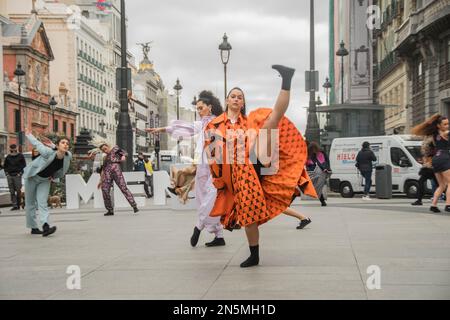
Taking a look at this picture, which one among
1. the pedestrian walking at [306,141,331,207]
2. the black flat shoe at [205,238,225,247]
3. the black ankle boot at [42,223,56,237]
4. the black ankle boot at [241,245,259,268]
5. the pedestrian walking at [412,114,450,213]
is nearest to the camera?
the black ankle boot at [241,245,259,268]

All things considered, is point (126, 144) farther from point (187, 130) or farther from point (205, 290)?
Result: point (205, 290)

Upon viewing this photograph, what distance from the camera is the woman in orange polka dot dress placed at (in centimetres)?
658

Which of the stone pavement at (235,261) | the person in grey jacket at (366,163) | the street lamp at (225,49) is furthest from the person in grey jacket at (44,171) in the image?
the street lamp at (225,49)

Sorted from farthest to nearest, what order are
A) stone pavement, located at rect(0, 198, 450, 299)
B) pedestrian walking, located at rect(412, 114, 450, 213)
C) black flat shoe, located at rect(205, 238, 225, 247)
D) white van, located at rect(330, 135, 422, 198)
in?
1. white van, located at rect(330, 135, 422, 198)
2. pedestrian walking, located at rect(412, 114, 450, 213)
3. black flat shoe, located at rect(205, 238, 225, 247)
4. stone pavement, located at rect(0, 198, 450, 299)

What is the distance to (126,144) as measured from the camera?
20.0m

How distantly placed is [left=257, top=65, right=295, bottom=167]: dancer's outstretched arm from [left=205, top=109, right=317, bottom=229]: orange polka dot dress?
0.10 meters

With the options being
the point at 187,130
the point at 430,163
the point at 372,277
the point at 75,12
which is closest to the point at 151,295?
the point at 372,277

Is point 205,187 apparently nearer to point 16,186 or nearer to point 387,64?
point 16,186

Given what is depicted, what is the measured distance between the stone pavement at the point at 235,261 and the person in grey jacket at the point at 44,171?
0.41m

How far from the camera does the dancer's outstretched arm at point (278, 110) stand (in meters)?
6.40

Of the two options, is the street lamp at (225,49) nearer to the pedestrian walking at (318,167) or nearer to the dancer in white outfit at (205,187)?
the pedestrian walking at (318,167)

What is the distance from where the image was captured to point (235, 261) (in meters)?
7.18

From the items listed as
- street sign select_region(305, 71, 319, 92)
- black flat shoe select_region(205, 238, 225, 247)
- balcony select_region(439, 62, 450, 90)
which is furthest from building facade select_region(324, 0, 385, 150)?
black flat shoe select_region(205, 238, 225, 247)

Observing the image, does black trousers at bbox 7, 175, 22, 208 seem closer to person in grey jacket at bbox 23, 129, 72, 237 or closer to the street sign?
the street sign
